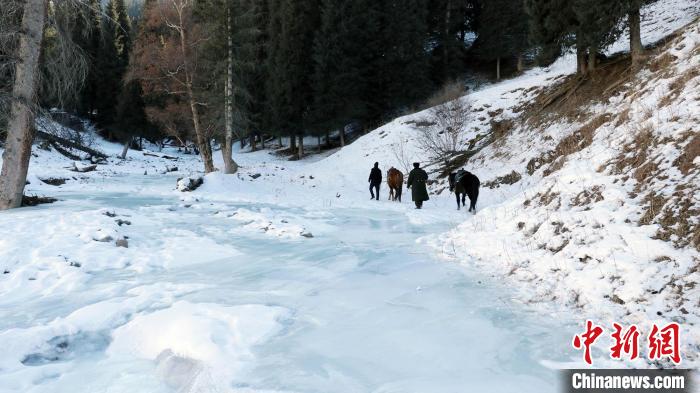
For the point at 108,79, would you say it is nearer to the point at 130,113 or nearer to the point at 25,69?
the point at 130,113

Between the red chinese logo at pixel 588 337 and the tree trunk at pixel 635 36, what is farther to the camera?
the tree trunk at pixel 635 36

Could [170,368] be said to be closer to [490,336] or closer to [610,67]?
[490,336]

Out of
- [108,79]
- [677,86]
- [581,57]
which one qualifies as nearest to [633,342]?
[677,86]

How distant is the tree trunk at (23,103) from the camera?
9.22 meters

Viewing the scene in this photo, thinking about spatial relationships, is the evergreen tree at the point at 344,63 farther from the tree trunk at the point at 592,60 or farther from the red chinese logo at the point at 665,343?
the red chinese logo at the point at 665,343

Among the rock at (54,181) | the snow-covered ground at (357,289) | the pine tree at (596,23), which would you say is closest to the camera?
the snow-covered ground at (357,289)

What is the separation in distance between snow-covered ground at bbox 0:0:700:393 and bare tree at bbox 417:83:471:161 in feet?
34.4

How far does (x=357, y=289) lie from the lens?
17.3 feet

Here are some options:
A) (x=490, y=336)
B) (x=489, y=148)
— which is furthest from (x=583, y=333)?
(x=489, y=148)

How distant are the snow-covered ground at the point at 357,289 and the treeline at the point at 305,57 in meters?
10.6

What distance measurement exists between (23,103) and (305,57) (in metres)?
28.8

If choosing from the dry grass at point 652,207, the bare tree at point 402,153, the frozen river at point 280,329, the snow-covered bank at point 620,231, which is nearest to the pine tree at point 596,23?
the snow-covered bank at point 620,231

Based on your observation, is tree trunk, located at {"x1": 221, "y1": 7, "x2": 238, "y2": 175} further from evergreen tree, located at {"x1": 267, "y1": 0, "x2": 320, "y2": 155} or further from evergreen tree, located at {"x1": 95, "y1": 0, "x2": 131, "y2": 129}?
evergreen tree, located at {"x1": 95, "y1": 0, "x2": 131, "y2": 129}

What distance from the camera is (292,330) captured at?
13.2 ft
